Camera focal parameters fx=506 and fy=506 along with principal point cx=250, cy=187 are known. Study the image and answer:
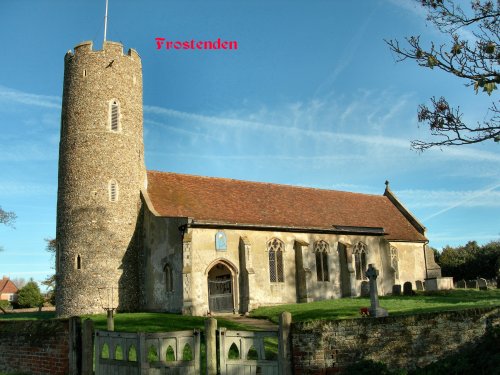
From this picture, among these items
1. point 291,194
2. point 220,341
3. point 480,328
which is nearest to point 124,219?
point 291,194

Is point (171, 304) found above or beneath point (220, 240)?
beneath

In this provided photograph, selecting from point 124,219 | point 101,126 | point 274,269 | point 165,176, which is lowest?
point 274,269

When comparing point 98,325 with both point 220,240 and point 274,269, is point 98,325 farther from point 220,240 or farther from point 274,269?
point 274,269

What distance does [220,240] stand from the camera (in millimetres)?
25188

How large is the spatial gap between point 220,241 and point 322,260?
271 inches

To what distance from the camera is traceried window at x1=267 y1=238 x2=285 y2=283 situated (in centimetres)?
2695

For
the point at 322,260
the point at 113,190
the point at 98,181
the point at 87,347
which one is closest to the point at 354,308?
the point at 322,260

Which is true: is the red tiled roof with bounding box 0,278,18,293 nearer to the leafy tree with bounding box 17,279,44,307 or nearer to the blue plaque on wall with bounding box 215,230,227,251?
the leafy tree with bounding box 17,279,44,307

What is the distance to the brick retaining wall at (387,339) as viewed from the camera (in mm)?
8531

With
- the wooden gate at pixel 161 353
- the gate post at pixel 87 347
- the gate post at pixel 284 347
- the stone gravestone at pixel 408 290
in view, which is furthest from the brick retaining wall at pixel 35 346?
the stone gravestone at pixel 408 290

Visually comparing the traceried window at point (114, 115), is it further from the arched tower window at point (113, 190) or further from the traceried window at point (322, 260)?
the traceried window at point (322, 260)

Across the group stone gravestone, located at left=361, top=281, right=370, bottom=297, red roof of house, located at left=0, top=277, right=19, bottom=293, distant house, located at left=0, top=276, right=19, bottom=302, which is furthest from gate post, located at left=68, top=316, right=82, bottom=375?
red roof of house, located at left=0, top=277, right=19, bottom=293

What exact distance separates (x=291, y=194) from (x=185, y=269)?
11.9 meters

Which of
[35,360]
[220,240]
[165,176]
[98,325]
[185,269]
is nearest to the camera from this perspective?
[35,360]
